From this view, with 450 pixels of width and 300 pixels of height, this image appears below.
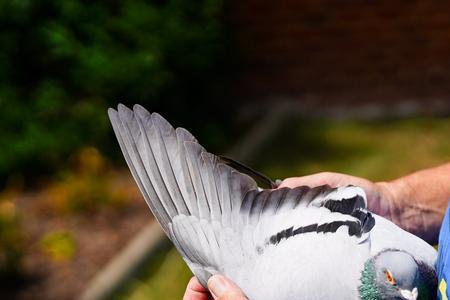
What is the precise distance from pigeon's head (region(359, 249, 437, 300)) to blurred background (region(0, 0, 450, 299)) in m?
2.61

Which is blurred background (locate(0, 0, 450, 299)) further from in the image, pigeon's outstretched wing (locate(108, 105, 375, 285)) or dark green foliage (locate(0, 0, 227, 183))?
pigeon's outstretched wing (locate(108, 105, 375, 285))

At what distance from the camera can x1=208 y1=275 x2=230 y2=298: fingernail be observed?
7.61 ft

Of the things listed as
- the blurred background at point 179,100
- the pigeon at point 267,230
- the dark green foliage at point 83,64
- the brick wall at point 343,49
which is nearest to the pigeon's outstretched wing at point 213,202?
the pigeon at point 267,230

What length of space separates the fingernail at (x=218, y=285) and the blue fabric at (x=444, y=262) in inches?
21.1

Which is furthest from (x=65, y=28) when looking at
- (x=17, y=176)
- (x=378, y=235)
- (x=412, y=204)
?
(x=378, y=235)

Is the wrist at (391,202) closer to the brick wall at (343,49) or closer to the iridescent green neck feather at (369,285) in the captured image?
the iridescent green neck feather at (369,285)

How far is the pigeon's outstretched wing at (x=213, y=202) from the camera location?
7.66ft

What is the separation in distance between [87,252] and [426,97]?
3109 mm

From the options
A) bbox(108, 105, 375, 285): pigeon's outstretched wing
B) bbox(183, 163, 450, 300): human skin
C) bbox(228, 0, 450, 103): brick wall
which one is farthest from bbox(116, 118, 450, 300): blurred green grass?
bbox(108, 105, 375, 285): pigeon's outstretched wing

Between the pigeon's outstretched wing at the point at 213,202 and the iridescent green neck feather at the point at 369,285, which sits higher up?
the pigeon's outstretched wing at the point at 213,202

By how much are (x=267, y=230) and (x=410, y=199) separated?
60 centimetres

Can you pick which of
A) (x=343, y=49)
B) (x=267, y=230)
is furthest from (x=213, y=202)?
(x=343, y=49)

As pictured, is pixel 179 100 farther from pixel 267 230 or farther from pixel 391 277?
pixel 391 277

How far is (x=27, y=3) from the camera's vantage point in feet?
19.4
